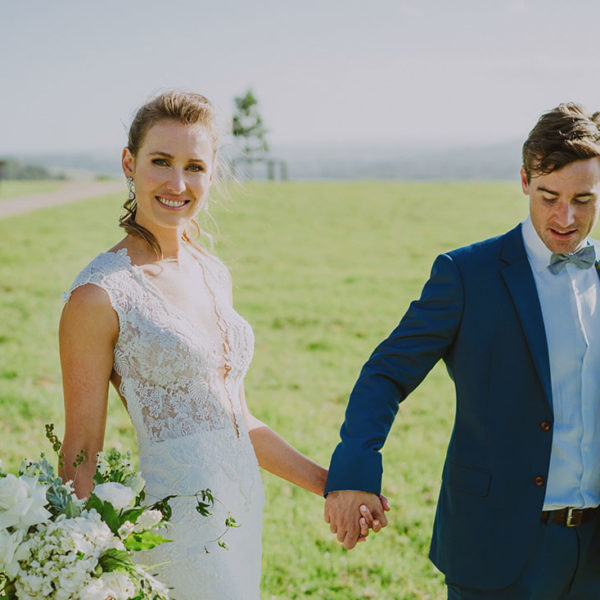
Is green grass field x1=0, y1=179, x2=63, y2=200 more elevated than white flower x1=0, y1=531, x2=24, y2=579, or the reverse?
green grass field x1=0, y1=179, x2=63, y2=200

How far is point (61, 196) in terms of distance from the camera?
28.3 m

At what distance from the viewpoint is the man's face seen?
283cm

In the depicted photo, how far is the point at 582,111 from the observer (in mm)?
2955

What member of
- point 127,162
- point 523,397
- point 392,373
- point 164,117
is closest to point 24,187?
point 127,162

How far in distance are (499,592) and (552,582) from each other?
0.20 m

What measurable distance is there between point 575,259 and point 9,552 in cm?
223

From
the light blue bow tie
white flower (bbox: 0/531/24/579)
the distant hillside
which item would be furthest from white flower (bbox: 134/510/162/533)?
the distant hillside

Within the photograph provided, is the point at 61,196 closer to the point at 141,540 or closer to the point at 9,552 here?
the point at 141,540

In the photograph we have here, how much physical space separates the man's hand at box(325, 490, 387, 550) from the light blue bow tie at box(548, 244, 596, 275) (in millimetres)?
1146

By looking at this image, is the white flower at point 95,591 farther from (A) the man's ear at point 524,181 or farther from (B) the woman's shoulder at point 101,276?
(A) the man's ear at point 524,181

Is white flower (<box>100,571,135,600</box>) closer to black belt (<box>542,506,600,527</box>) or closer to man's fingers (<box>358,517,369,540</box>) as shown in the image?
man's fingers (<box>358,517,369,540</box>)

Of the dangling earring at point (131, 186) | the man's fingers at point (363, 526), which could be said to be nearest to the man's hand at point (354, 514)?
the man's fingers at point (363, 526)

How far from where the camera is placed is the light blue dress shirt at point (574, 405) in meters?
2.91

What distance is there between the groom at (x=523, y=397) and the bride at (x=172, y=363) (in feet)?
1.24
